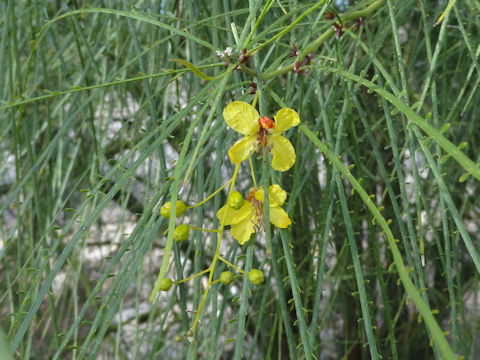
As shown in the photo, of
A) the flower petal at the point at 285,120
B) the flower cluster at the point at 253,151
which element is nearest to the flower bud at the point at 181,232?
the flower cluster at the point at 253,151

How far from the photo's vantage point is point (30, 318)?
50 cm

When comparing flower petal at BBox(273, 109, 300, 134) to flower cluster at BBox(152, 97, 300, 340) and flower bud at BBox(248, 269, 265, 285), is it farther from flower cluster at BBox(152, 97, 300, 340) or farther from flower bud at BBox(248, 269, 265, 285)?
flower bud at BBox(248, 269, 265, 285)

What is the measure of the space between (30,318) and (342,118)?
1.16ft

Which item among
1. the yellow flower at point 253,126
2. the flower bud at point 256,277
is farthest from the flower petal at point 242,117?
the flower bud at point 256,277

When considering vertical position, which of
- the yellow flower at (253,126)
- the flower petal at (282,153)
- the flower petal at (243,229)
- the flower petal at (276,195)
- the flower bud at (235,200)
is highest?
the yellow flower at (253,126)

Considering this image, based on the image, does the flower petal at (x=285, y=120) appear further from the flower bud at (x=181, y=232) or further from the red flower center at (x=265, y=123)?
the flower bud at (x=181, y=232)

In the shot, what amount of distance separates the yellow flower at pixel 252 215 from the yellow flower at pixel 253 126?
0.10ft

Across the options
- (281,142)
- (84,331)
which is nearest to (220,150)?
(281,142)

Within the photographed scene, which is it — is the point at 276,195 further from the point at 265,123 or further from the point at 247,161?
the point at 247,161

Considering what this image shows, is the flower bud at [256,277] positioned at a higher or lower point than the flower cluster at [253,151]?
lower

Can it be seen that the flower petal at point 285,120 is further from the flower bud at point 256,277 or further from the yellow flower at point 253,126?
the flower bud at point 256,277

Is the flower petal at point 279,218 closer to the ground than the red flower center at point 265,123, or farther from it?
closer to the ground

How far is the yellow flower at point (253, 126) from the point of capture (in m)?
0.50

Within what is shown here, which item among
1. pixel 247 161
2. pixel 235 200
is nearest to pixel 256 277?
pixel 235 200
